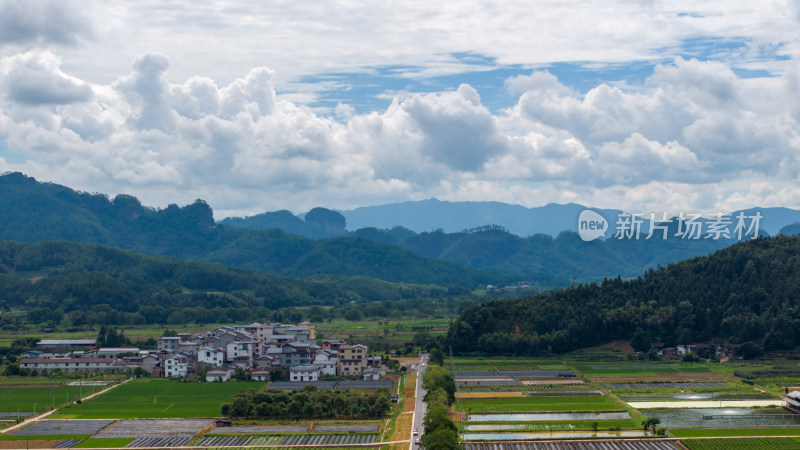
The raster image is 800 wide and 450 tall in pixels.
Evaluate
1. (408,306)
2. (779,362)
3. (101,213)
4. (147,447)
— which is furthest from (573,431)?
(101,213)

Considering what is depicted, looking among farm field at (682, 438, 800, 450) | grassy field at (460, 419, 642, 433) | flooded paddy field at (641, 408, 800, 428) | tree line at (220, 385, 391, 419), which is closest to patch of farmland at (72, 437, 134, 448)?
tree line at (220, 385, 391, 419)

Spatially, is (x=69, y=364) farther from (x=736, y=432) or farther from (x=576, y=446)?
(x=736, y=432)

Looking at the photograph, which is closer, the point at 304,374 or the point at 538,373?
the point at 304,374

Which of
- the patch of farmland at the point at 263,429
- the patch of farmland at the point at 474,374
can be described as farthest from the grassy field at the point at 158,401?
the patch of farmland at the point at 474,374

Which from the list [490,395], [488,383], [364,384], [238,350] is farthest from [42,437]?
[488,383]

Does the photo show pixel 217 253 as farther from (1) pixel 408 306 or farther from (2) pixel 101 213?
(1) pixel 408 306

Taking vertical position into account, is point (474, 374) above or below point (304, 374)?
below

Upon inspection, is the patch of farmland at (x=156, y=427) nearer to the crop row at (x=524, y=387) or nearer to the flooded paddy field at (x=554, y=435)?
the flooded paddy field at (x=554, y=435)
